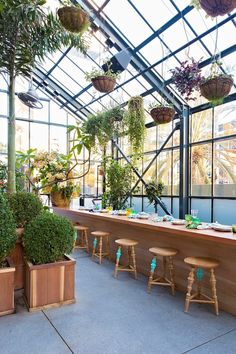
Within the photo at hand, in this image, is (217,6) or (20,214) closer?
(217,6)

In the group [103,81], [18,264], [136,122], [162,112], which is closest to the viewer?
[18,264]

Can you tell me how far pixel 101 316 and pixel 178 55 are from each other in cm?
527

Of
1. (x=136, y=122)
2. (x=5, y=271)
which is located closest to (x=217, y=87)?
(x=136, y=122)

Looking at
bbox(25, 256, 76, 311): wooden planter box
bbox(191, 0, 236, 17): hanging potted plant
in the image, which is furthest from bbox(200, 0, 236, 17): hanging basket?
bbox(25, 256, 76, 311): wooden planter box

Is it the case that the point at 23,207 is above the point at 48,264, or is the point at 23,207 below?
above

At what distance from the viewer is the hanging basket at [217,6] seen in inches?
93.7

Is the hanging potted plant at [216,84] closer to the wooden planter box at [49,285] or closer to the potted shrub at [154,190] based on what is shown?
the wooden planter box at [49,285]

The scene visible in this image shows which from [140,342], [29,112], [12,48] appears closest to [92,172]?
[29,112]

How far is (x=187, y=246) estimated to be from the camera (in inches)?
123

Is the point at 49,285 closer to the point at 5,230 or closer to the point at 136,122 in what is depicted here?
the point at 5,230

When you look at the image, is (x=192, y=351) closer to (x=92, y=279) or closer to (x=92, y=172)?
(x=92, y=279)

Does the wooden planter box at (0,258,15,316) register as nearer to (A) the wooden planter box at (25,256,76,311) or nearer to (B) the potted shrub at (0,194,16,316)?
(B) the potted shrub at (0,194,16,316)

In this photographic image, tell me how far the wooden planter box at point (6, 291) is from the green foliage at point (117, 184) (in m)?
4.50

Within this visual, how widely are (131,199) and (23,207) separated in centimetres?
517
